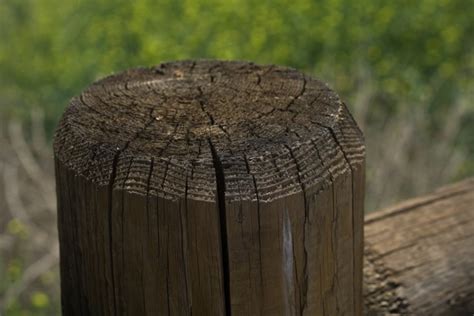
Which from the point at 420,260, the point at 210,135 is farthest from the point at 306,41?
the point at 210,135

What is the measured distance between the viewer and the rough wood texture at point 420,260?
2.36 metres

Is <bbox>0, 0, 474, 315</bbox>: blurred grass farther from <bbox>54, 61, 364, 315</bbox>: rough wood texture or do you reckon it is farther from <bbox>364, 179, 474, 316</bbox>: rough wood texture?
<bbox>54, 61, 364, 315</bbox>: rough wood texture

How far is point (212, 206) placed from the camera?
1661mm

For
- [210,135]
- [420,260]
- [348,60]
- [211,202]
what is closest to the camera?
[211,202]

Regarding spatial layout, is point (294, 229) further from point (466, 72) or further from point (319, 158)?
point (466, 72)

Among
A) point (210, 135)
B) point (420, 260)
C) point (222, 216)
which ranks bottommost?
point (420, 260)

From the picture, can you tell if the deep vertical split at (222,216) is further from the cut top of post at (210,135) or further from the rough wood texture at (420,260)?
the rough wood texture at (420,260)

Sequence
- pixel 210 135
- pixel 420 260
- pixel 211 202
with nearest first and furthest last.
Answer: pixel 211 202, pixel 210 135, pixel 420 260

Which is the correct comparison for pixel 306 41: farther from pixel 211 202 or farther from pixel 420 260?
pixel 211 202

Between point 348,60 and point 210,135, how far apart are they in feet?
12.3

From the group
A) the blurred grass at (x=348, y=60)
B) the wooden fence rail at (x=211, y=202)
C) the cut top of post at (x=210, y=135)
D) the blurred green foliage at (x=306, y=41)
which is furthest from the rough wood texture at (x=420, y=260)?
the blurred green foliage at (x=306, y=41)

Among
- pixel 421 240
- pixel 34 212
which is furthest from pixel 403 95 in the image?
pixel 421 240

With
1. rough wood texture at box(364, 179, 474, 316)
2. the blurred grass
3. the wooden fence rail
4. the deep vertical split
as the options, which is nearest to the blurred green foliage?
the blurred grass

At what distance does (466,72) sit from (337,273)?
400 centimetres
